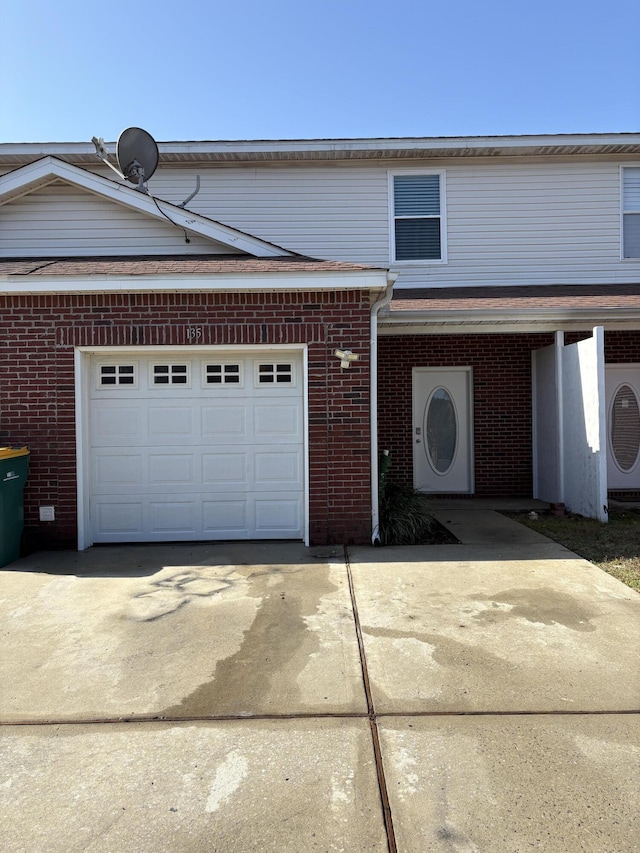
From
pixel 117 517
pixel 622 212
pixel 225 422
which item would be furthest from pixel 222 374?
pixel 622 212

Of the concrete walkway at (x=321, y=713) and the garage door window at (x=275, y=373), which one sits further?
the garage door window at (x=275, y=373)

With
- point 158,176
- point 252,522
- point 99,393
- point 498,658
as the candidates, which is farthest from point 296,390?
point 158,176

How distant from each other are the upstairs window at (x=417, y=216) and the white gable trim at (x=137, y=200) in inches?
125

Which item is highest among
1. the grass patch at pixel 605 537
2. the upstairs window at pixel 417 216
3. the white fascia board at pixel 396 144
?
the white fascia board at pixel 396 144

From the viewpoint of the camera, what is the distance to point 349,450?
6.56 meters

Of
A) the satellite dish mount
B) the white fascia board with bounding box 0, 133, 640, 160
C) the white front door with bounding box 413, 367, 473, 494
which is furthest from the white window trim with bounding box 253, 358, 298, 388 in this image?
the white fascia board with bounding box 0, 133, 640, 160

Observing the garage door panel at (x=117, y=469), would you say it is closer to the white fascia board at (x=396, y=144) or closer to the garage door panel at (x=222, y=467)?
the garage door panel at (x=222, y=467)

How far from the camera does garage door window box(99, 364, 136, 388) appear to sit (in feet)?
22.3

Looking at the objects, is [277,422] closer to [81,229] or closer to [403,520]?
[403,520]

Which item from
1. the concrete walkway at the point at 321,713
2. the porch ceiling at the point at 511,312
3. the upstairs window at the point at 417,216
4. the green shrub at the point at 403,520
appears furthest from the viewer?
the upstairs window at the point at 417,216

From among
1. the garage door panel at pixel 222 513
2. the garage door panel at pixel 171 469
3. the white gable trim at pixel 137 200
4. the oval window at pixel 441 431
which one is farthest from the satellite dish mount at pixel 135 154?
the oval window at pixel 441 431

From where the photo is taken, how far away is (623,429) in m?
9.77

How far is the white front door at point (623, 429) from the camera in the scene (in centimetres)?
974

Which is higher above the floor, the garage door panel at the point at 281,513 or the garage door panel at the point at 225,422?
the garage door panel at the point at 225,422
